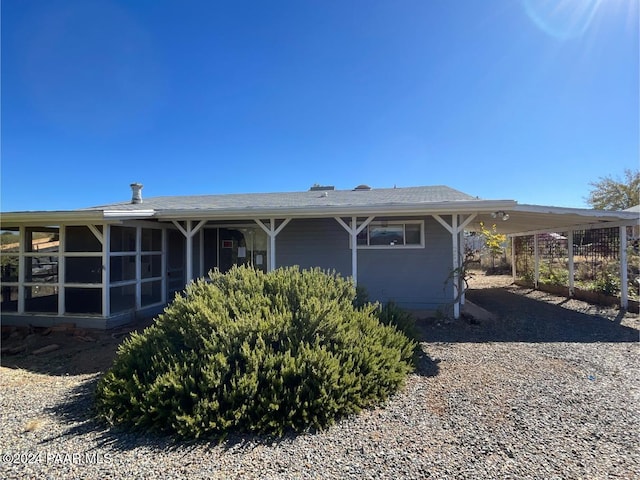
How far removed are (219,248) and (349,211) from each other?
4.61 metres

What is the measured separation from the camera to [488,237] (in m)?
7.23

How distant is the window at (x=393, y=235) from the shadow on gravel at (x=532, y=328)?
2.06 m

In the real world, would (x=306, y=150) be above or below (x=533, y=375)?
above

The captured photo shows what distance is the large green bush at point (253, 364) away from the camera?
316 cm

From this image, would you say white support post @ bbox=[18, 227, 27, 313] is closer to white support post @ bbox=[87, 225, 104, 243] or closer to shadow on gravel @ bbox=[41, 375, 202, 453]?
white support post @ bbox=[87, 225, 104, 243]

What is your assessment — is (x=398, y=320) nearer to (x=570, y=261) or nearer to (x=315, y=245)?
(x=315, y=245)

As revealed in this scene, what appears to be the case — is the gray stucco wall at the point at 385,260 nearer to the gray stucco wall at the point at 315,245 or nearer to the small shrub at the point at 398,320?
the gray stucco wall at the point at 315,245

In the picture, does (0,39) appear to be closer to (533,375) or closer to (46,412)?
(46,412)

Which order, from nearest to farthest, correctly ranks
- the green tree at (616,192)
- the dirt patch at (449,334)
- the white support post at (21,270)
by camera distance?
the dirt patch at (449,334), the white support post at (21,270), the green tree at (616,192)

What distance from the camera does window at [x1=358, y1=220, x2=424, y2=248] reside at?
8617mm

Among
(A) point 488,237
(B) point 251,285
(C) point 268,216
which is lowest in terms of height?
(B) point 251,285

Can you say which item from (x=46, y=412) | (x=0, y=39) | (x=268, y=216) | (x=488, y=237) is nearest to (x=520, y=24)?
(x=488, y=237)

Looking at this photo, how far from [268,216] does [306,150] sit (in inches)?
275

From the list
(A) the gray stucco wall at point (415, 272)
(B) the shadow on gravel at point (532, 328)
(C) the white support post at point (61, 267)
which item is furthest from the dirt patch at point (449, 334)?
(A) the gray stucco wall at point (415, 272)
